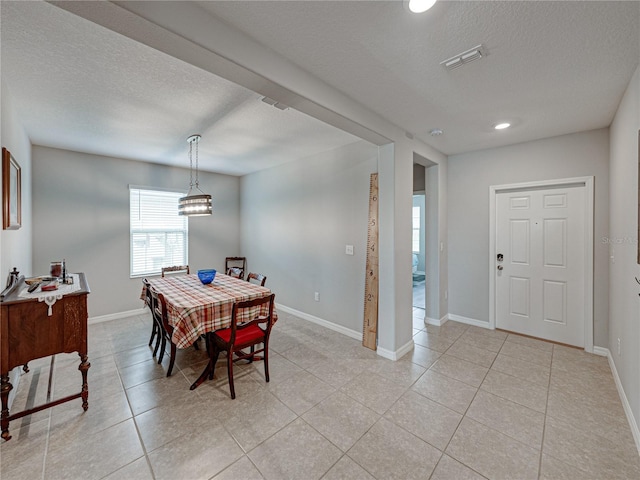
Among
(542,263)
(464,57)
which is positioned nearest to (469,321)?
(542,263)

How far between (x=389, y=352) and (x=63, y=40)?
3.69 metres

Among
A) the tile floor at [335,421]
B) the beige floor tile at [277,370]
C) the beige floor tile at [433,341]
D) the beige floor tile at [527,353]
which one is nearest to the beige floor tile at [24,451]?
the tile floor at [335,421]

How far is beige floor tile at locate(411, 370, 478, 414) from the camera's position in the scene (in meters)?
2.22

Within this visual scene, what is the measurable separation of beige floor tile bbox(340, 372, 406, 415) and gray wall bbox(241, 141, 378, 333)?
99 centimetres

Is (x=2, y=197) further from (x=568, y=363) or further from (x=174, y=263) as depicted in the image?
(x=568, y=363)

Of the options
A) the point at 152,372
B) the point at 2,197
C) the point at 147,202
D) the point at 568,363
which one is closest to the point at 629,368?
the point at 568,363

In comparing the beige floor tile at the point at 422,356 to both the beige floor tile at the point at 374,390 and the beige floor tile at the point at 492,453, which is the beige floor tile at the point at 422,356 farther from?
the beige floor tile at the point at 492,453

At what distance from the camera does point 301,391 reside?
94.3 inches

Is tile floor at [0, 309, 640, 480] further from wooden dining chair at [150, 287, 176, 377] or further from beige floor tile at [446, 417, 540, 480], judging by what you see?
wooden dining chair at [150, 287, 176, 377]

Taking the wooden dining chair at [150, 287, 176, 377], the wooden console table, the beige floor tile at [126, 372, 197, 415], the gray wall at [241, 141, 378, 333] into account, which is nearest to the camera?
the wooden console table

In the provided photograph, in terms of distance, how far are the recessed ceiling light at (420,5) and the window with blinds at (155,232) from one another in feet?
15.4

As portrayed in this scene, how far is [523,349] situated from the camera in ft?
10.5

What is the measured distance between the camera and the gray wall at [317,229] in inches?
141

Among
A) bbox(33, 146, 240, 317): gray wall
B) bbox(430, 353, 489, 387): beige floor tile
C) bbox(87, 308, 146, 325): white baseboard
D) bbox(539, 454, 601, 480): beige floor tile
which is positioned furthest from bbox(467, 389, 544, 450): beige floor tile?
bbox(33, 146, 240, 317): gray wall
